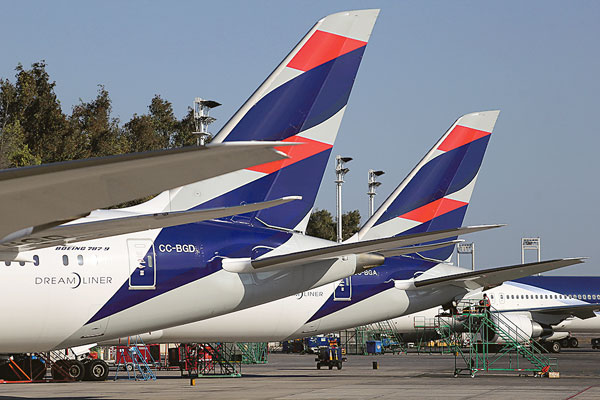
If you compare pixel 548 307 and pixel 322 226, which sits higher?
pixel 322 226

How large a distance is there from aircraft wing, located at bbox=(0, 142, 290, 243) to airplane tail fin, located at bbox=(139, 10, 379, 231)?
331 inches

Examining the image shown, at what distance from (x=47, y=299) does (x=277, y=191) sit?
5057 millimetres

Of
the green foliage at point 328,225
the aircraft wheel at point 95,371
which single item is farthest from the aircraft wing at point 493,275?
the green foliage at point 328,225

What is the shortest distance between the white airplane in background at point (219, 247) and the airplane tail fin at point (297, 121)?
0.02 m

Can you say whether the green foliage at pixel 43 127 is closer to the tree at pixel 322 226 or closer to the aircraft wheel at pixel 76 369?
the aircraft wheel at pixel 76 369

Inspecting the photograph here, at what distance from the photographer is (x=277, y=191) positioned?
1720 centimetres

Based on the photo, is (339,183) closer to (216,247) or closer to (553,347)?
(553,347)

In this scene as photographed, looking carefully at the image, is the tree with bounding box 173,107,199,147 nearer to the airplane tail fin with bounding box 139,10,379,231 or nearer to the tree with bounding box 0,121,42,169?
the tree with bounding box 0,121,42,169

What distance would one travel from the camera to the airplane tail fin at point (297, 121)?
54.5 ft

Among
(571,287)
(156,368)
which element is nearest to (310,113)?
(156,368)

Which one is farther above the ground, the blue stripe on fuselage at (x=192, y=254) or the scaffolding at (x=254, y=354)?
the blue stripe on fuselage at (x=192, y=254)

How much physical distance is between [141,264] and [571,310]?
3763cm

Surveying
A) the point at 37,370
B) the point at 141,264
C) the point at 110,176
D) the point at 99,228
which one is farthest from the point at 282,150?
the point at 37,370

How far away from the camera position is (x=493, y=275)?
75.2ft
